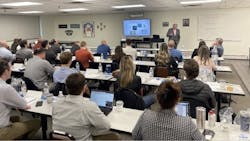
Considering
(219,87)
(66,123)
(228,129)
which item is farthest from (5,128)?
(219,87)

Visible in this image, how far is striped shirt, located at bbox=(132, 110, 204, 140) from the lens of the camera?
1.69 meters

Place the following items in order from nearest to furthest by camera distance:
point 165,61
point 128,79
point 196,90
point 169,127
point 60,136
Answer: point 169,127
point 60,136
point 196,90
point 128,79
point 165,61

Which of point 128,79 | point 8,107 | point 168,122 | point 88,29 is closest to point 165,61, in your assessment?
point 128,79

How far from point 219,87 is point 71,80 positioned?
2.59 metres

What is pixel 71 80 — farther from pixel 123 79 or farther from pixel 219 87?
pixel 219 87

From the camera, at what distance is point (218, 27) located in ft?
38.3

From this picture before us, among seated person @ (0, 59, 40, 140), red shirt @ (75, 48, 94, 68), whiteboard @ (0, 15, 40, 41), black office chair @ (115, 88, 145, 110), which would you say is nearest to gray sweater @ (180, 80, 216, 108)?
black office chair @ (115, 88, 145, 110)

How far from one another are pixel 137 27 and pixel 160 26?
3.96 feet

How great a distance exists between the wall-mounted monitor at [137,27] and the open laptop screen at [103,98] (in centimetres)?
1005

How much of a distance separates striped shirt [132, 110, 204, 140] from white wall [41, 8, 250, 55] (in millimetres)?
11048

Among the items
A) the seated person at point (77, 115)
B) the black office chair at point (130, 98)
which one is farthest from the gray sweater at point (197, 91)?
the seated person at point (77, 115)

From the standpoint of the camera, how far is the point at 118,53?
574 centimetres

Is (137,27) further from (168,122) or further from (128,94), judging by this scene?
(168,122)

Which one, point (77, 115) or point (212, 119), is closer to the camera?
point (77, 115)
